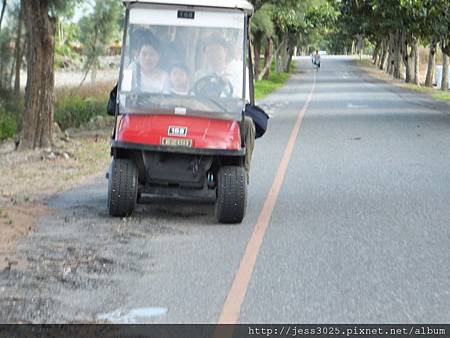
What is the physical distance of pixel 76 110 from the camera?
27.1 metres

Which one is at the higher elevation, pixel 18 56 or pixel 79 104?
pixel 18 56

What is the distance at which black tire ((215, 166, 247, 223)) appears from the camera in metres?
10.1

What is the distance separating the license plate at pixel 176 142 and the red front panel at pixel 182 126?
0.02 m

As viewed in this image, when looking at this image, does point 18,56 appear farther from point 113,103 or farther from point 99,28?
point 113,103

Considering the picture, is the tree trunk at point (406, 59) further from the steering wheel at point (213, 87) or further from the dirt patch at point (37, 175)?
the steering wheel at point (213, 87)

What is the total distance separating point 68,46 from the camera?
3822cm

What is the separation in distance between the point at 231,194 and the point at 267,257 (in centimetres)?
157

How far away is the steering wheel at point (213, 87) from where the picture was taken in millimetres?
10555

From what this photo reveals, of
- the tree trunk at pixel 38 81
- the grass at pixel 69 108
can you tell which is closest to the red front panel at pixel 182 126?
the tree trunk at pixel 38 81

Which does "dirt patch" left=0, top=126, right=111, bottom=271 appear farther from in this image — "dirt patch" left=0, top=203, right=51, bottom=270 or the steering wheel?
the steering wheel

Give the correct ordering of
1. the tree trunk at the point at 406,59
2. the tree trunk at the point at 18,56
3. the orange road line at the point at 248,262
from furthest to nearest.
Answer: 1. the tree trunk at the point at 406,59
2. the tree trunk at the point at 18,56
3. the orange road line at the point at 248,262

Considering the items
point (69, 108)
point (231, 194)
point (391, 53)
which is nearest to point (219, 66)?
point (231, 194)

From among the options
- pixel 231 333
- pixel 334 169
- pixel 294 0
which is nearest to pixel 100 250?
pixel 231 333

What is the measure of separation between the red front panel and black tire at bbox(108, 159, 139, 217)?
313 millimetres
